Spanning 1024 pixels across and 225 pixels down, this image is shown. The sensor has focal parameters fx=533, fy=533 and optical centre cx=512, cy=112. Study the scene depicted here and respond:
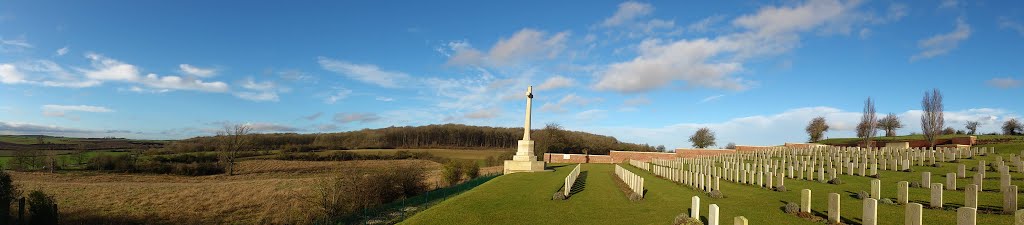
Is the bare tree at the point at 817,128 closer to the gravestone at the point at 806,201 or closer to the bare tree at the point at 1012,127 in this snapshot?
the bare tree at the point at 1012,127

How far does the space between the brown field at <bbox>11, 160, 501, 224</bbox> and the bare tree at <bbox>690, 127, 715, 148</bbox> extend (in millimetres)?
41918

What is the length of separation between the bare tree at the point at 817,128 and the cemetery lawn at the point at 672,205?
58.2 meters

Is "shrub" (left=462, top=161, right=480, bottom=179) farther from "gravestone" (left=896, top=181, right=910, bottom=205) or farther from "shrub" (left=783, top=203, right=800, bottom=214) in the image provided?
"gravestone" (left=896, top=181, right=910, bottom=205)

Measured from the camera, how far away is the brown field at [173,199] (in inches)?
1211

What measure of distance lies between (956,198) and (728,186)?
7.70 meters

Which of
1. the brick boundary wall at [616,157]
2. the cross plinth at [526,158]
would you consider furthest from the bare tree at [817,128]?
the cross plinth at [526,158]

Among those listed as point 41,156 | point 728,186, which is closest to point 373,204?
point 728,186

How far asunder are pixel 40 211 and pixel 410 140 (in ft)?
320

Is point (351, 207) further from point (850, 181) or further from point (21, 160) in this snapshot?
point (21, 160)

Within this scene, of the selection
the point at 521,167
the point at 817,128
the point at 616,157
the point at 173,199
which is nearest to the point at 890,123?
the point at 817,128

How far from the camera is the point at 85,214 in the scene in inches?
1286

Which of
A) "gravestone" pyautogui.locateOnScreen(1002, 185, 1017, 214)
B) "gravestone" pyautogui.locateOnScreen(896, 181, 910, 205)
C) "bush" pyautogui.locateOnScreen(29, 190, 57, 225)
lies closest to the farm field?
"bush" pyautogui.locateOnScreen(29, 190, 57, 225)

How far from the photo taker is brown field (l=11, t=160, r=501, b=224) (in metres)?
30.8

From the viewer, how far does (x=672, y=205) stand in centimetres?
1653
